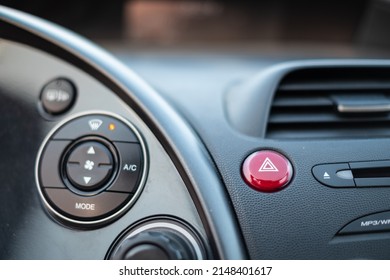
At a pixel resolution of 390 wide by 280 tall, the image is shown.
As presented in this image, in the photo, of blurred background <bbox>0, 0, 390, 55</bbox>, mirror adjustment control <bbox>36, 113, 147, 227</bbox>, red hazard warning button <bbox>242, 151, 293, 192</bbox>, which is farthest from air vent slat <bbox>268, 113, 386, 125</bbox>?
blurred background <bbox>0, 0, 390, 55</bbox>

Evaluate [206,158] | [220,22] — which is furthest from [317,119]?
[220,22]

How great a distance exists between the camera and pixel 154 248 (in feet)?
2.00

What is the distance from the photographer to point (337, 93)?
0.88 m

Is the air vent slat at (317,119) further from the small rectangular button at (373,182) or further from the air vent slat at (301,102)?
the small rectangular button at (373,182)

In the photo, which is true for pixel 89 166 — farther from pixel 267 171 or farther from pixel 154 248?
pixel 267 171

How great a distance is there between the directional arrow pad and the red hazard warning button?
0.24 m

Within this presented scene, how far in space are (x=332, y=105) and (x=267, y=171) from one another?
9.3 inches

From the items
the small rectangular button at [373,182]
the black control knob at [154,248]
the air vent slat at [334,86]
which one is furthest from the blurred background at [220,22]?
the black control knob at [154,248]

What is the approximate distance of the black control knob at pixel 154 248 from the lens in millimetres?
607

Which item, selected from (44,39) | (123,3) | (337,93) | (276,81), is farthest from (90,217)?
(123,3)

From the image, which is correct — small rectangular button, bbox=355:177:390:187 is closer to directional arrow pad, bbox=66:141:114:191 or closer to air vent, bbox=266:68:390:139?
air vent, bbox=266:68:390:139

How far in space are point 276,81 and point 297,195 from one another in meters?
0.26

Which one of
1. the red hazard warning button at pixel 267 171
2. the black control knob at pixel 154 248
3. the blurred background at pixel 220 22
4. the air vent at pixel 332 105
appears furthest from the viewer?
the blurred background at pixel 220 22
